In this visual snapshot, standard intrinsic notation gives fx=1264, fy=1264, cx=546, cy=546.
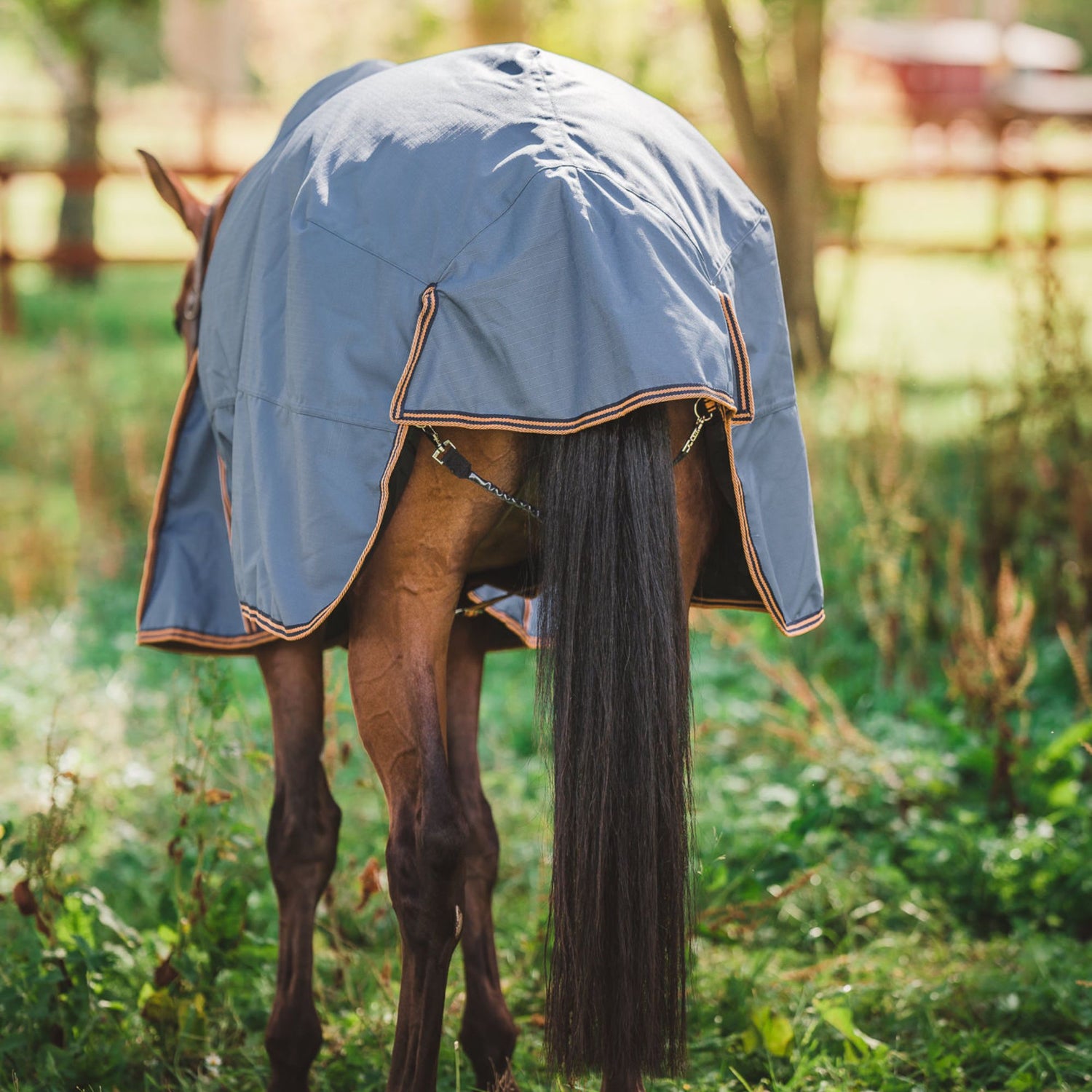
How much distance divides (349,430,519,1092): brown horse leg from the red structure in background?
27.1m

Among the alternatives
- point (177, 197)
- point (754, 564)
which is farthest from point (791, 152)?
point (754, 564)

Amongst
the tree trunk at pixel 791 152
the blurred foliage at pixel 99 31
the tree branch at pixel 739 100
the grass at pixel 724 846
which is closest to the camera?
the grass at pixel 724 846

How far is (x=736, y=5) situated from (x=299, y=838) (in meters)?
9.05

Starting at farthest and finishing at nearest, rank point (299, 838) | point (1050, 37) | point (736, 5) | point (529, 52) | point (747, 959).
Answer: point (1050, 37)
point (736, 5)
point (747, 959)
point (299, 838)
point (529, 52)

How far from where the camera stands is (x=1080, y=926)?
304cm

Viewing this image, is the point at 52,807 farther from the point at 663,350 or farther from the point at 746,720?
the point at 746,720

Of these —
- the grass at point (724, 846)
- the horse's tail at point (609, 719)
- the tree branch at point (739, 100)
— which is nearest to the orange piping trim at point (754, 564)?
the horse's tail at point (609, 719)

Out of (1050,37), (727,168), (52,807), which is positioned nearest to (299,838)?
(52,807)

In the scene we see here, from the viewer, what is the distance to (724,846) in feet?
11.1

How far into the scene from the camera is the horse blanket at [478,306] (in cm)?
181

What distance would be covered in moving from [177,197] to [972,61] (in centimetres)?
3563

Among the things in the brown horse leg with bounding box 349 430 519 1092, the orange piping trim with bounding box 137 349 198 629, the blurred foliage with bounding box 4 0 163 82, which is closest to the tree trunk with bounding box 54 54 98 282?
the blurred foliage with bounding box 4 0 163 82

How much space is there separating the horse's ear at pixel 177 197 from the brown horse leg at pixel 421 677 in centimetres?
100

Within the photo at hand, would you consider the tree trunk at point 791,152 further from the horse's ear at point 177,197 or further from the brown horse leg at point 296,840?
the brown horse leg at point 296,840
